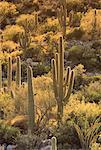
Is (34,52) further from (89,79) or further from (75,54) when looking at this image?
(89,79)

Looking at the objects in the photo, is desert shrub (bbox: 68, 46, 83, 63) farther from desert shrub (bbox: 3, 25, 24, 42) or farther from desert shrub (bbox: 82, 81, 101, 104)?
desert shrub (bbox: 82, 81, 101, 104)

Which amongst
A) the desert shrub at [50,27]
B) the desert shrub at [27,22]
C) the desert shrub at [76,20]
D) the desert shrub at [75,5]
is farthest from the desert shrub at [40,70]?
the desert shrub at [75,5]

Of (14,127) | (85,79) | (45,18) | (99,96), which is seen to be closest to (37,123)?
(14,127)

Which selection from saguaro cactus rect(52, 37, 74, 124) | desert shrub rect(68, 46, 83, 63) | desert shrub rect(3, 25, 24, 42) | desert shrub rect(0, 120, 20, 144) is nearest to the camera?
desert shrub rect(0, 120, 20, 144)

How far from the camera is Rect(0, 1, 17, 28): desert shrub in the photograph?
31286mm

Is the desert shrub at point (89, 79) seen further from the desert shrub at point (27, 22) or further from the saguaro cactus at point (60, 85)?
the desert shrub at point (27, 22)

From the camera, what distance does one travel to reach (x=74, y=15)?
2847cm

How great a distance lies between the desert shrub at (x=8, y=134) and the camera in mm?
13613

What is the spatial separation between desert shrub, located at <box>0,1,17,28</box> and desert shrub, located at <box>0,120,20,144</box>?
1758cm

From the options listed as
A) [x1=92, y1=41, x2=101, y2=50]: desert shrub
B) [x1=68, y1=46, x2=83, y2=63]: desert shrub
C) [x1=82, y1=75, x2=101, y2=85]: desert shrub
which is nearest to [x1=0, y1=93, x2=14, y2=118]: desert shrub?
[x1=82, y1=75, x2=101, y2=85]: desert shrub

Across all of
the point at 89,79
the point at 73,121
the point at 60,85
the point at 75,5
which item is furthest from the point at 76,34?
the point at 73,121

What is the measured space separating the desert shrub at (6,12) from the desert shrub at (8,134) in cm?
1758

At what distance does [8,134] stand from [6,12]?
18.8 m

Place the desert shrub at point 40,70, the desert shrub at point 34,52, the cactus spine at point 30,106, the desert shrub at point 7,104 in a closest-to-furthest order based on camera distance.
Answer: the cactus spine at point 30,106 → the desert shrub at point 7,104 → the desert shrub at point 40,70 → the desert shrub at point 34,52
